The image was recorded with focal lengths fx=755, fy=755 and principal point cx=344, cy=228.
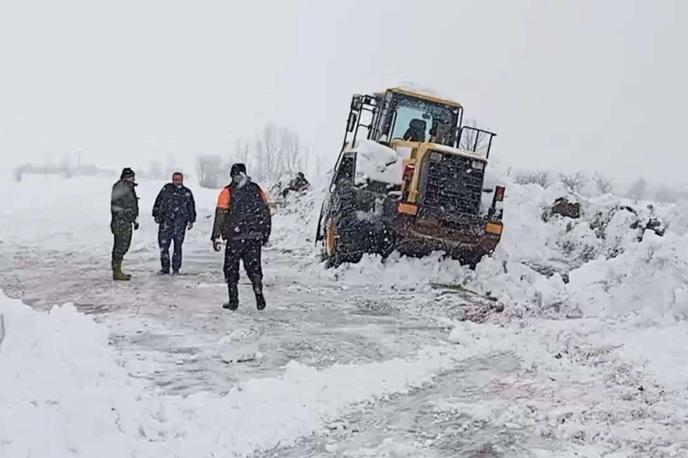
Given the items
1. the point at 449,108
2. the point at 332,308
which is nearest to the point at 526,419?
the point at 332,308

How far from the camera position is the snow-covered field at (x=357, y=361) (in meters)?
4.87

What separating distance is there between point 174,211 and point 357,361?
573 centimetres

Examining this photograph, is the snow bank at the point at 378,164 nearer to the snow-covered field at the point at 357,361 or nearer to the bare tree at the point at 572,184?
the snow-covered field at the point at 357,361

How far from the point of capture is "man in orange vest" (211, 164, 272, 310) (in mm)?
8820

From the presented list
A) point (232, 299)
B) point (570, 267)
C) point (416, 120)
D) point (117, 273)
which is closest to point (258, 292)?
point (232, 299)

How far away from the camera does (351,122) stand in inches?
547

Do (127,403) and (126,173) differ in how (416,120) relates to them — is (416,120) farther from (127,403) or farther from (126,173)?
(127,403)

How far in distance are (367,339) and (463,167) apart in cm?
496

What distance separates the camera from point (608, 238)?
61.1 feet

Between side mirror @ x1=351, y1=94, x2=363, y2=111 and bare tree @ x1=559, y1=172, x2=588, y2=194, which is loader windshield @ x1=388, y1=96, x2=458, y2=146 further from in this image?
bare tree @ x1=559, y1=172, x2=588, y2=194

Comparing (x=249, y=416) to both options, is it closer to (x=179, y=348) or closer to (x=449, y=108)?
(x=179, y=348)

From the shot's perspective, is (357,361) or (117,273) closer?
(357,361)

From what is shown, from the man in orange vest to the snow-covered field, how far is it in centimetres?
52

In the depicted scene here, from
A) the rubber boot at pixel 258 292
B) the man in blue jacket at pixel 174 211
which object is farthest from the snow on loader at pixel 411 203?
the rubber boot at pixel 258 292
